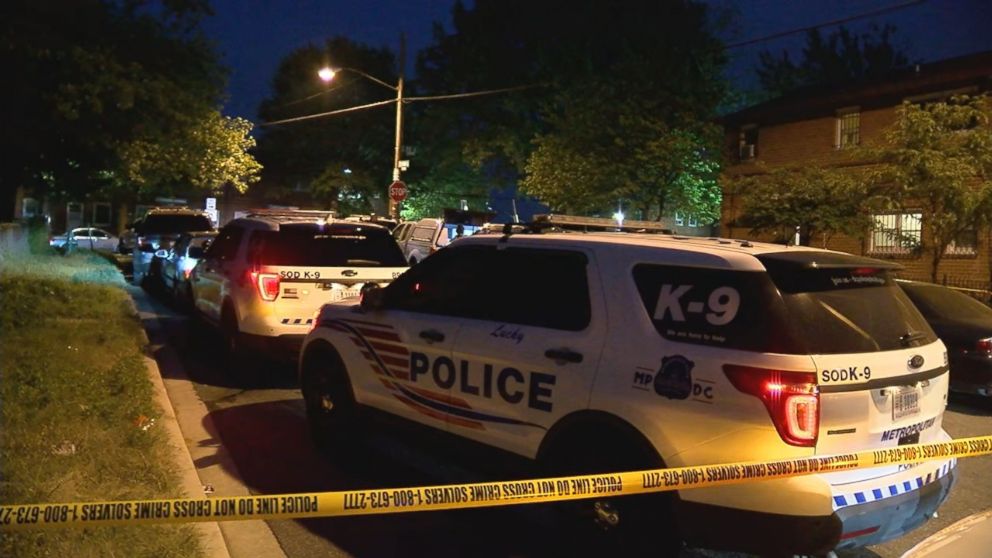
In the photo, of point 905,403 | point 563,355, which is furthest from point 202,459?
point 905,403

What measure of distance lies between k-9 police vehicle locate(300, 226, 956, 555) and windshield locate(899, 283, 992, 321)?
5.84 metres

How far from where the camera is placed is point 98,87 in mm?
18547

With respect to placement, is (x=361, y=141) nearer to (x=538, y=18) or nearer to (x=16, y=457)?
(x=538, y=18)

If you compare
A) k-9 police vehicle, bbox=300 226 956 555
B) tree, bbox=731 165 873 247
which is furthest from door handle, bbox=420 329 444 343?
tree, bbox=731 165 873 247

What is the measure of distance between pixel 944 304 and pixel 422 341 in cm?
720

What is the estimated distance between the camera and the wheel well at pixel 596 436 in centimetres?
412

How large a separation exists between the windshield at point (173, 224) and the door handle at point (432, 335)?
16.4 m

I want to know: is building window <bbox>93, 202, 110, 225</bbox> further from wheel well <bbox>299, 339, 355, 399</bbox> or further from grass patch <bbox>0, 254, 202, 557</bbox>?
wheel well <bbox>299, 339, 355, 399</bbox>

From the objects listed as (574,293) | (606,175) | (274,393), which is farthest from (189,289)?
(606,175)

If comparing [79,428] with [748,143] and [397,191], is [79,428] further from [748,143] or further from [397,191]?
[748,143]

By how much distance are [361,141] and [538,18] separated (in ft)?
37.4

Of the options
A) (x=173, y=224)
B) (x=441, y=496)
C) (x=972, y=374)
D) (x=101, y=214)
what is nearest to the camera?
(x=441, y=496)

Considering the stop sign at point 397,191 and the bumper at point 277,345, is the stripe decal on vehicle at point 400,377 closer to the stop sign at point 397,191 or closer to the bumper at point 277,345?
the bumper at point 277,345

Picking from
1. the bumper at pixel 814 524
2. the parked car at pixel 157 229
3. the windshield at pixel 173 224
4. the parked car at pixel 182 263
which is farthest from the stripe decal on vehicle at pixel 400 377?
the windshield at pixel 173 224
